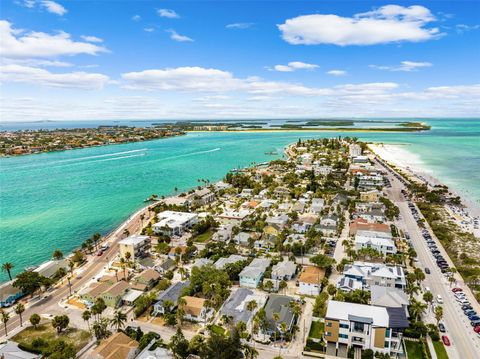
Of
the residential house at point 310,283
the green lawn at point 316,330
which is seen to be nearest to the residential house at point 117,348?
the green lawn at point 316,330

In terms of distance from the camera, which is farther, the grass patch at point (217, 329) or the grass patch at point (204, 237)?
the grass patch at point (204, 237)

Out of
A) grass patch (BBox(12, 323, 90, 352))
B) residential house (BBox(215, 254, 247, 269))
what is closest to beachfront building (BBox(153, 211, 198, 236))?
residential house (BBox(215, 254, 247, 269))

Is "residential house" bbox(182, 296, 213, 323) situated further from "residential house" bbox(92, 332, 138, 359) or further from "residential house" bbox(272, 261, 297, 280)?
"residential house" bbox(272, 261, 297, 280)

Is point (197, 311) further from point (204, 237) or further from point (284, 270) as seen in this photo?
point (204, 237)

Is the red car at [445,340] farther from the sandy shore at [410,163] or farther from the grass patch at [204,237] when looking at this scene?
the sandy shore at [410,163]

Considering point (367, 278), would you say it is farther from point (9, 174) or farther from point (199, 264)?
point (9, 174)

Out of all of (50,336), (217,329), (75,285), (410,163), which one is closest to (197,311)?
(217,329)
